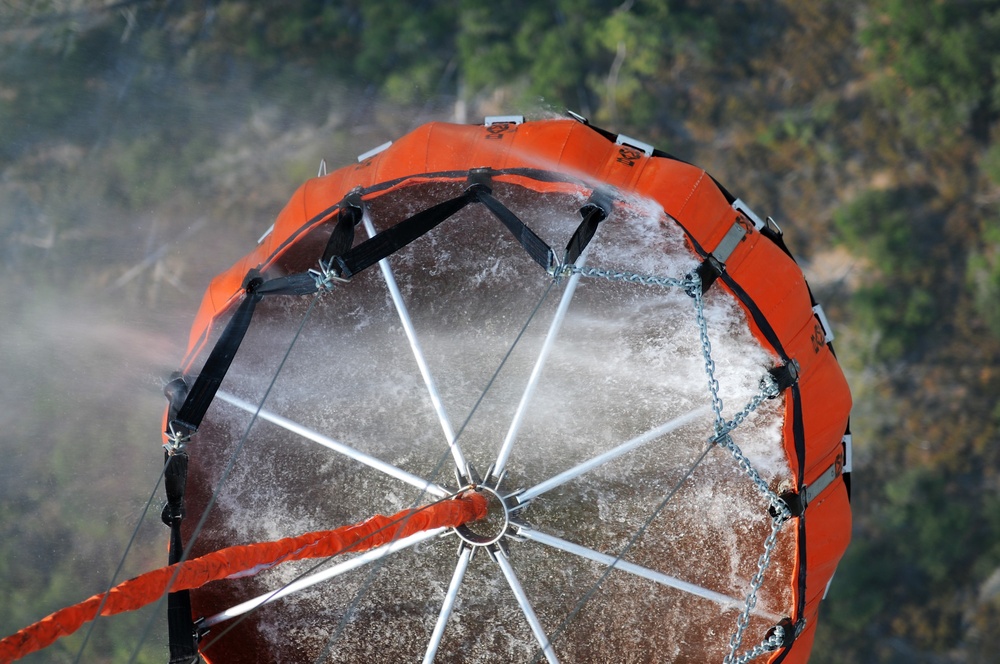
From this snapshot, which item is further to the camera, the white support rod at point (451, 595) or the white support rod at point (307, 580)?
the white support rod at point (451, 595)

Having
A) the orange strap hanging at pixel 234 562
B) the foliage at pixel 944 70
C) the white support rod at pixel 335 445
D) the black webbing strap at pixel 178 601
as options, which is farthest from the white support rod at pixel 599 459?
the foliage at pixel 944 70

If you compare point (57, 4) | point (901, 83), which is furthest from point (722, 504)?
point (57, 4)

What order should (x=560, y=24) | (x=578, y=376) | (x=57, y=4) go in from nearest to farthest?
(x=578, y=376) → (x=560, y=24) → (x=57, y=4)

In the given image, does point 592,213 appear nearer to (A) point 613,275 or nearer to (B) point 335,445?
(A) point 613,275

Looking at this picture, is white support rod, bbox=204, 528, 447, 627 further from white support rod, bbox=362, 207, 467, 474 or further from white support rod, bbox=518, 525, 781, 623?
white support rod, bbox=518, 525, 781, 623

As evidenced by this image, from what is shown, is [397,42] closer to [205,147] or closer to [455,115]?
[455,115]

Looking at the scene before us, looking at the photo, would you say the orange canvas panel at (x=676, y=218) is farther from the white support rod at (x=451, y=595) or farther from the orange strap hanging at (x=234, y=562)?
the white support rod at (x=451, y=595)
